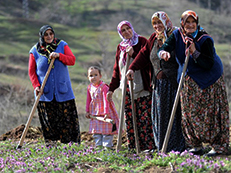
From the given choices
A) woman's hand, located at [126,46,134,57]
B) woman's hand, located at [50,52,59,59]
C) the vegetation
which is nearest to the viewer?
the vegetation

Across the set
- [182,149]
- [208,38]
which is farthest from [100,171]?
[208,38]

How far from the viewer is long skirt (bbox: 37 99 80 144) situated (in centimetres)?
670

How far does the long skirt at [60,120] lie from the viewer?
670 centimetres

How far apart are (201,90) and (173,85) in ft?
1.29

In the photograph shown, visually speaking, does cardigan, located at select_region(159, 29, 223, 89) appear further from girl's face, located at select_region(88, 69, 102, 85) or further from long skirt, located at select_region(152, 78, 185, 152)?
girl's face, located at select_region(88, 69, 102, 85)

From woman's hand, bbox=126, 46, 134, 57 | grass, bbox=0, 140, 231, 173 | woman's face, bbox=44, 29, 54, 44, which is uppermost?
woman's face, bbox=44, 29, 54, 44

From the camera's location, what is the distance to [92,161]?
5.49 m

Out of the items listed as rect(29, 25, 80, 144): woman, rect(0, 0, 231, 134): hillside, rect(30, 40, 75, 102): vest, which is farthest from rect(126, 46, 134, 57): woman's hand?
rect(0, 0, 231, 134): hillside

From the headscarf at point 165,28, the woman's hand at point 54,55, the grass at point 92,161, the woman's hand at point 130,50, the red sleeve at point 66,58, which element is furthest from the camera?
the red sleeve at point 66,58

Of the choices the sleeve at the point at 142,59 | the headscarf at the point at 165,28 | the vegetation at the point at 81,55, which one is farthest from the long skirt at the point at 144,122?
the headscarf at the point at 165,28

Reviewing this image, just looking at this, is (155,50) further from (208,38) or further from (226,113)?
(226,113)

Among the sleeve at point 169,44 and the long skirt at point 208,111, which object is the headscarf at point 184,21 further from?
the long skirt at point 208,111

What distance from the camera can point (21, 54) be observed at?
147ft

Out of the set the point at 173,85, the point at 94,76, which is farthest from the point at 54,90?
the point at 173,85
